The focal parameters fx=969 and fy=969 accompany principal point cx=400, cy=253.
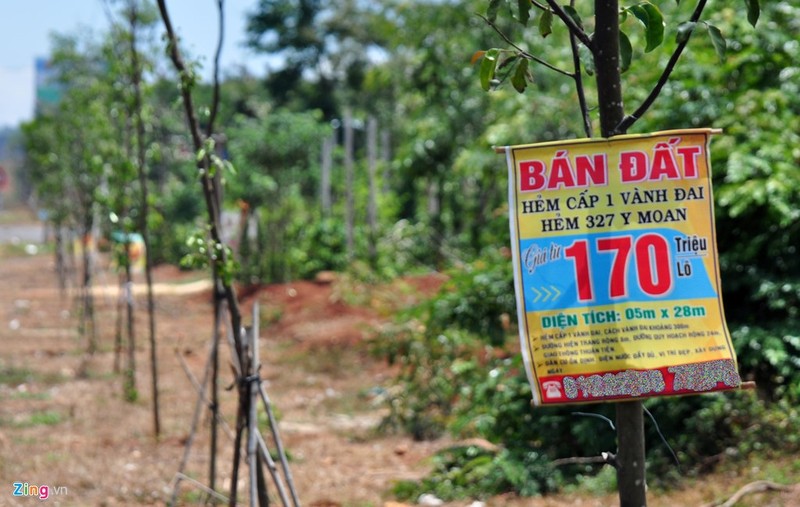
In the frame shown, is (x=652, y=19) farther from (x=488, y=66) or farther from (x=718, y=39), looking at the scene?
(x=488, y=66)

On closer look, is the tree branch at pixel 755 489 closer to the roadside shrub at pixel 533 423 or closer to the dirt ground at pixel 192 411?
the dirt ground at pixel 192 411

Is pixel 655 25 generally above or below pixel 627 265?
above

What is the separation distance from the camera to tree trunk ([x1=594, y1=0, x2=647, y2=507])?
2920mm

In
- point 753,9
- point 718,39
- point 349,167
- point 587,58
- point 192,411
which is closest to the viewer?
point 753,9

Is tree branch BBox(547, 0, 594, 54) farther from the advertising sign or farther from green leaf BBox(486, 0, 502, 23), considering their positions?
the advertising sign

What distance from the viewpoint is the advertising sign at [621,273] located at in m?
2.81

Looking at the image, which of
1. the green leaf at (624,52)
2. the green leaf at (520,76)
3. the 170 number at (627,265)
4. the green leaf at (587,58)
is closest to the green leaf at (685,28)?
the green leaf at (624,52)

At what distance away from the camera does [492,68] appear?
3.02 meters

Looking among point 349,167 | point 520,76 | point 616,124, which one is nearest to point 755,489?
point 616,124

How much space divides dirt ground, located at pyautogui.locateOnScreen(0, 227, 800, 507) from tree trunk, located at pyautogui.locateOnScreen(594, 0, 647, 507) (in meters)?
2.54

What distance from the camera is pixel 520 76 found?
3072mm

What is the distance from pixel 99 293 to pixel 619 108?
2049 cm

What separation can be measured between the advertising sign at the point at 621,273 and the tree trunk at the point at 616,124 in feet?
0.50

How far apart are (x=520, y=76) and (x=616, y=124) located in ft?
1.16
